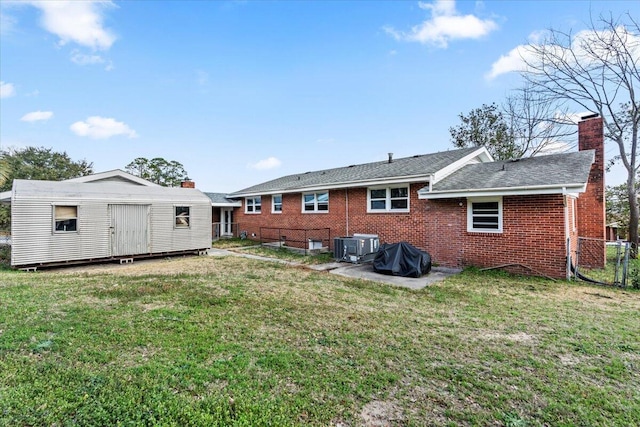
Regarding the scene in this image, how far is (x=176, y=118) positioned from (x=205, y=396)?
58.4 feet

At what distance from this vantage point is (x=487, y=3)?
1058 centimetres

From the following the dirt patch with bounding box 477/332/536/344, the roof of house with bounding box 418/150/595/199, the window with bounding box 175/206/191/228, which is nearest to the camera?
the dirt patch with bounding box 477/332/536/344

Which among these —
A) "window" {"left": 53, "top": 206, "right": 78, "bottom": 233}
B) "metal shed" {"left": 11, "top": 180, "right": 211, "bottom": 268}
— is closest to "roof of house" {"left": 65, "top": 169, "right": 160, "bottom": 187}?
"metal shed" {"left": 11, "top": 180, "right": 211, "bottom": 268}

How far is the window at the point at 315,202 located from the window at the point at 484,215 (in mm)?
6497

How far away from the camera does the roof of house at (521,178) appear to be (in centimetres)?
776

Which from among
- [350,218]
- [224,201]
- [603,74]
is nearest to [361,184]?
[350,218]

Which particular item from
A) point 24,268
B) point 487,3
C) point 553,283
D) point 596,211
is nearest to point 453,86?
point 487,3

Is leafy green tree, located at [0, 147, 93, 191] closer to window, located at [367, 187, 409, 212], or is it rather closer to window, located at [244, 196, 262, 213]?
window, located at [244, 196, 262, 213]

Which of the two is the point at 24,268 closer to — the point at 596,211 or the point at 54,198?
the point at 54,198

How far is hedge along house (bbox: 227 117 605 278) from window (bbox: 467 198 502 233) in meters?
0.03

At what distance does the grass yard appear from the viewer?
262 cm

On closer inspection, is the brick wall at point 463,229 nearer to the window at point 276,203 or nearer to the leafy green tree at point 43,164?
the window at point 276,203

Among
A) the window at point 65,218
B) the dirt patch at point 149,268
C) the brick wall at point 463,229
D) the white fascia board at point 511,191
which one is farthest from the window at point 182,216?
the white fascia board at point 511,191

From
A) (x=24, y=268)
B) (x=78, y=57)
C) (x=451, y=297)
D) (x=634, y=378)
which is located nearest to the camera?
(x=634, y=378)
